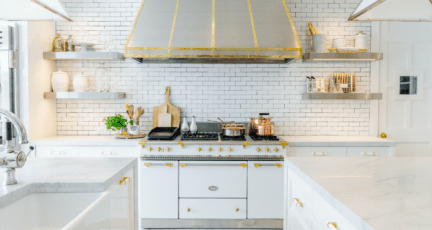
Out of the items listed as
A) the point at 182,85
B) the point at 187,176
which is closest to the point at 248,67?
the point at 182,85

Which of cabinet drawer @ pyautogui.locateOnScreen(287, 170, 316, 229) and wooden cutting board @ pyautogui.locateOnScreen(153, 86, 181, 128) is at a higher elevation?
wooden cutting board @ pyautogui.locateOnScreen(153, 86, 181, 128)

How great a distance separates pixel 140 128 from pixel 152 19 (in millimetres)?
1510

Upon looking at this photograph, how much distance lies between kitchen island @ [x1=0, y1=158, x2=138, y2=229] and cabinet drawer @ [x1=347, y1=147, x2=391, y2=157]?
272 cm

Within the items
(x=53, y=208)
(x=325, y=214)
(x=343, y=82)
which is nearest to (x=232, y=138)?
(x=343, y=82)

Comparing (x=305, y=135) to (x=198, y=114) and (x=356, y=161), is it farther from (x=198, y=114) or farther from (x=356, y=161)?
(x=356, y=161)

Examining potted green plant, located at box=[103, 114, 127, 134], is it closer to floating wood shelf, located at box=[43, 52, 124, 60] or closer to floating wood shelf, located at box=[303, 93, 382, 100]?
floating wood shelf, located at box=[43, 52, 124, 60]

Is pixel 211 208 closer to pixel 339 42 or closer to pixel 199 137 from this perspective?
pixel 199 137

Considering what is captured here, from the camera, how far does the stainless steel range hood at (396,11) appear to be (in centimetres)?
168

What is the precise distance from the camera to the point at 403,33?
4020mm

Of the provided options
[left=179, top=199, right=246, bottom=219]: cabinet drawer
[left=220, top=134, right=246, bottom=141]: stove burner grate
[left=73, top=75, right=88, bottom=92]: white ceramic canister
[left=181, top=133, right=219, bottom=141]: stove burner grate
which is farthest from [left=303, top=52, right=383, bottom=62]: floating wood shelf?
[left=73, top=75, right=88, bottom=92]: white ceramic canister

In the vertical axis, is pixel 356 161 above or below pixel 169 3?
below

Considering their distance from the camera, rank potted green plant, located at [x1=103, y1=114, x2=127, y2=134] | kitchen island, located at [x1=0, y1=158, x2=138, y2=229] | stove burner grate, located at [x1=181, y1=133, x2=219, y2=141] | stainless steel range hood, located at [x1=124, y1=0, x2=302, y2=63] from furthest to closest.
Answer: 1. potted green plant, located at [x1=103, y1=114, x2=127, y2=134]
2. stove burner grate, located at [x1=181, y1=133, x2=219, y2=141]
3. stainless steel range hood, located at [x1=124, y1=0, x2=302, y2=63]
4. kitchen island, located at [x1=0, y1=158, x2=138, y2=229]

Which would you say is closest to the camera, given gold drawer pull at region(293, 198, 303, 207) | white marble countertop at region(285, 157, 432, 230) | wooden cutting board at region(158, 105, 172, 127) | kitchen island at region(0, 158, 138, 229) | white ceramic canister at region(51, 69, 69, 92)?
white marble countertop at region(285, 157, 432, 230)

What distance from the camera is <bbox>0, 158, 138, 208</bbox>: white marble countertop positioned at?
4.85 feet
